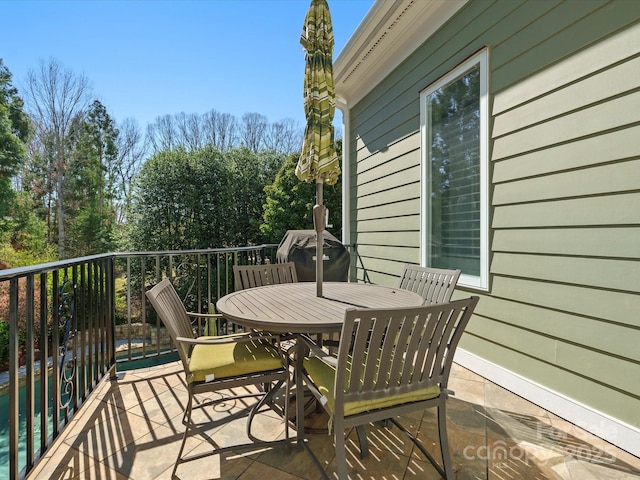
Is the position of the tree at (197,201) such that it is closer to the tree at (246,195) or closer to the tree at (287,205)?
the tree at (246,195)

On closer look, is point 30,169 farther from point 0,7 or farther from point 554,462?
point 554,462

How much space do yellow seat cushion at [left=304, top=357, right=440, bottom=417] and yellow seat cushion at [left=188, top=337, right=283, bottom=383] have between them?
0.27m

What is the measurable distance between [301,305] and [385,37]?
3.43 m

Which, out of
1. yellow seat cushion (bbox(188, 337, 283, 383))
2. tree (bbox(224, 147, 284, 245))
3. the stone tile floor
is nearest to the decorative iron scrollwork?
the stone tile floor

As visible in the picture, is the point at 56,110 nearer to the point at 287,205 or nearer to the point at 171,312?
the point at 287,205

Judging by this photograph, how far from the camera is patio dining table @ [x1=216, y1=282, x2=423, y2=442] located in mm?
1600

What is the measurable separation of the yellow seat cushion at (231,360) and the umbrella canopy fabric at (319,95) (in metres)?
1.11

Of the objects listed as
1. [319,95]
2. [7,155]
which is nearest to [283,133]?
[7,155]

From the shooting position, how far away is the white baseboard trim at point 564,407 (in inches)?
73.4

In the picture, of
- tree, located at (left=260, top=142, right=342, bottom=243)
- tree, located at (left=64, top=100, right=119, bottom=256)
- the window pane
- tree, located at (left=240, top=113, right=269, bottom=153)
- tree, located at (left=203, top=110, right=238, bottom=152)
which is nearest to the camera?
the window pane

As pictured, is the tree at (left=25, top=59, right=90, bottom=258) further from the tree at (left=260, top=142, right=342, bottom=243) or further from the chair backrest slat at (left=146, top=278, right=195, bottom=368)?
the chair backrest slat at (left=146, top=278, right=195, bottom=368)

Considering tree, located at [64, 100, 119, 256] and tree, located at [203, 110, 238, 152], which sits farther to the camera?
tree, located at [203, 110, 238, 152]

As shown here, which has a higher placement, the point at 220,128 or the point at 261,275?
the point at 220,128

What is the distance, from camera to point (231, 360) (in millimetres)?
1781
